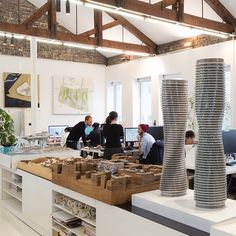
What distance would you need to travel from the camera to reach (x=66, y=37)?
26.5ft

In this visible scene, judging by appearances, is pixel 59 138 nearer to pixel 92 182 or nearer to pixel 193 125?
pixel 193 125

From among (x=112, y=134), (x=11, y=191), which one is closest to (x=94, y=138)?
(x=112, y=134)

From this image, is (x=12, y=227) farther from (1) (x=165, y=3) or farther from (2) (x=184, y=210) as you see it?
(1) (x=165, y=3)

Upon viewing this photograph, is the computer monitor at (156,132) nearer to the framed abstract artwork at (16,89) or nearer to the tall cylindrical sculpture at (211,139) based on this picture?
the framed abstract artwork at (16,89)

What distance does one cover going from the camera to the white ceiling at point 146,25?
7.38 meters

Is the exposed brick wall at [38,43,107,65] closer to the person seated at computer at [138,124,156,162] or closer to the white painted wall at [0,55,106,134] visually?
the white painted wall at [0,55,106,134]

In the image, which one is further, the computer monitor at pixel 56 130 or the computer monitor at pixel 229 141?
the computer monitor at pixel 56 130

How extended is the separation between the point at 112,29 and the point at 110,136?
487 centimetres

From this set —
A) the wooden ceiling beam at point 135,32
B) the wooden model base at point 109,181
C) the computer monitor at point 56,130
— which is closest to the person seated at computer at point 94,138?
the computer monitor at point 56,130

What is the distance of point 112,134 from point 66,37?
3.45 metres

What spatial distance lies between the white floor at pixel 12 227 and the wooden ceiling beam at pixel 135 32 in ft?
20.3

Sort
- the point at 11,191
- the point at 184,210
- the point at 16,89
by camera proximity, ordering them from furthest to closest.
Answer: the point at 16,89, the point at 11,191, the point at 184,210

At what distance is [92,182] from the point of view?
259 cm

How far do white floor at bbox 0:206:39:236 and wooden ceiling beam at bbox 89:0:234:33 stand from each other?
3478 millimetres
